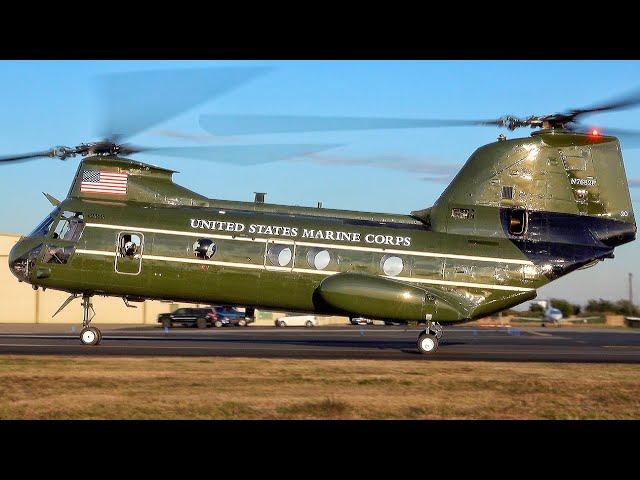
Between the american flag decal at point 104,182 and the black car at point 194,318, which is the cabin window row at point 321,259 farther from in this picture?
the black car at point 194,318

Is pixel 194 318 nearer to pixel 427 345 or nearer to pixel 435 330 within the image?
pixel 435 330

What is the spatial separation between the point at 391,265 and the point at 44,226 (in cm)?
1079

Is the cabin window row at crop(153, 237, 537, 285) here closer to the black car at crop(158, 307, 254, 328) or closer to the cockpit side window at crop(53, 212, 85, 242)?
the cockpit side window at crop(53, 212, 85, 242)

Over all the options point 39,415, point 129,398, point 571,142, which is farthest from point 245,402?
point 571,142

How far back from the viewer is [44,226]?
26656mm

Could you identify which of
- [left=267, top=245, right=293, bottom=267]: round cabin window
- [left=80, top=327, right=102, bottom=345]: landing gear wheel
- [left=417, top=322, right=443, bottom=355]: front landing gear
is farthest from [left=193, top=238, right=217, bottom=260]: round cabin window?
[left=417, top=322, right=443, bottom=355]: front landing gear

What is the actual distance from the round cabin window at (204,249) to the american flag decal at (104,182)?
315 cm

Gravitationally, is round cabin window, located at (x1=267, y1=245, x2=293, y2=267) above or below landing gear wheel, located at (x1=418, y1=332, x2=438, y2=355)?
above

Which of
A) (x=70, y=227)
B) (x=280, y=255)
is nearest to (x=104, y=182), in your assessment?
(x=70, y=227)

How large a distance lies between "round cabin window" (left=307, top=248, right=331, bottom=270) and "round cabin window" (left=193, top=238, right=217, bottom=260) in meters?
2.90

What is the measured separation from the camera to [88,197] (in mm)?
→ 26984

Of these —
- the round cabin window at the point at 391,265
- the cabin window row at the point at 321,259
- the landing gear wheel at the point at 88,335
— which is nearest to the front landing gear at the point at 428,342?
the cabin window row at the point at 321,259

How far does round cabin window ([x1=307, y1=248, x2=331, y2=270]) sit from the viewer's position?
25.8 meters
